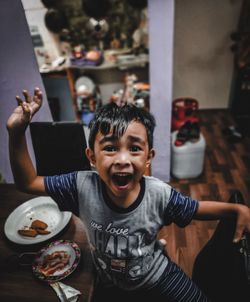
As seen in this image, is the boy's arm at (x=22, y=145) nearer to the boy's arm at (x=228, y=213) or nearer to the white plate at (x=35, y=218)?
the white plate at (x=35, y=218)

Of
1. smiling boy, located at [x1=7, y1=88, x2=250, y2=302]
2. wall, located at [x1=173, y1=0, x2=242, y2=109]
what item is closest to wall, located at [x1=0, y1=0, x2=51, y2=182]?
smiling boy, located at [x1=7, y1=88, x2=250, y2=302]

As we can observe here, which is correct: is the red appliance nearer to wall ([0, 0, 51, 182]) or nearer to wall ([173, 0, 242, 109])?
wall ([173, 0, 242, 109])

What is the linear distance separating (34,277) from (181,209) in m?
0.73

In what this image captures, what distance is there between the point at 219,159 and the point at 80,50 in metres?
2.95

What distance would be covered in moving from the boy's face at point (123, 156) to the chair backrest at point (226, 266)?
45 cm

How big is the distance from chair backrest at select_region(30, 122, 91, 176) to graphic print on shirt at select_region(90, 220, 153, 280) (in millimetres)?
757

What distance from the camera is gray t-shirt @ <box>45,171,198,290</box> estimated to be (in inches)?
40.6

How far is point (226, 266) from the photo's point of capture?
960 millimetres

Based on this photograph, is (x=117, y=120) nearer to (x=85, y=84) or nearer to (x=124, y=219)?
(x=124, y=219)

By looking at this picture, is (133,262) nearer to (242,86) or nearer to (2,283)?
(2,283)

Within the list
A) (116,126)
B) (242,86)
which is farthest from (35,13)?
(116,126)

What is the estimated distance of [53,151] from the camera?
1.79m

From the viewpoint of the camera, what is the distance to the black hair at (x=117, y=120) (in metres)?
0.92

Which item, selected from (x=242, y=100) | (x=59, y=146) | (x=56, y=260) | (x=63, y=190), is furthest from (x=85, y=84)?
(x=56, y=260)
